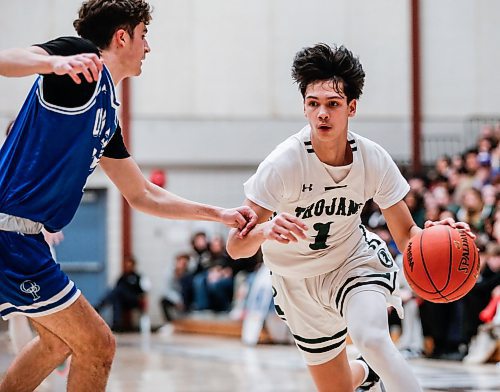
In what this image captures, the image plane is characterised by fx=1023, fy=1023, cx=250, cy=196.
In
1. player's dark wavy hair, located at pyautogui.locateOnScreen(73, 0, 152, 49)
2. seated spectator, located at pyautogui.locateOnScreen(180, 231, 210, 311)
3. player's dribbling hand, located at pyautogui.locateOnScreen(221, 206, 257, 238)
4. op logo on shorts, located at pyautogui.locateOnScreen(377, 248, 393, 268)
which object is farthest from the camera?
seated spectator, located at pyautogui.locateOnScreen(180, 231, 210, 311)

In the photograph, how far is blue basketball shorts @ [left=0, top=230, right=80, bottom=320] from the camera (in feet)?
14.3

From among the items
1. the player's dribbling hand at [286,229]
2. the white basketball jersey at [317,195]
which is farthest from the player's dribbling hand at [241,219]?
the player's dribbling hand at [286,229]

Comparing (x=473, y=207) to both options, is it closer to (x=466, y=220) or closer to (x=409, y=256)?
(x=466, y=220)

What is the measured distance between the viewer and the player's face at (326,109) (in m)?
5.11

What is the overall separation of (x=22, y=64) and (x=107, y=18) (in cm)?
81

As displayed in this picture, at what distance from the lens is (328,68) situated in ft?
17.0

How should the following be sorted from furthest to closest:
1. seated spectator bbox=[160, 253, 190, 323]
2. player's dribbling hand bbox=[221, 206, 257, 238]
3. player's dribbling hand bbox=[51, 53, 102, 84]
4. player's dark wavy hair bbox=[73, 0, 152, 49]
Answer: seated spectator bbox=[160, 253, 190, 323] < player's dribbling hand bbox=[221, 206, 257, 238] < player's dark wavy hair bbox=[73, 0, 152, 49] < player's dribbling hand bbox=[51, 53, 102, 84]

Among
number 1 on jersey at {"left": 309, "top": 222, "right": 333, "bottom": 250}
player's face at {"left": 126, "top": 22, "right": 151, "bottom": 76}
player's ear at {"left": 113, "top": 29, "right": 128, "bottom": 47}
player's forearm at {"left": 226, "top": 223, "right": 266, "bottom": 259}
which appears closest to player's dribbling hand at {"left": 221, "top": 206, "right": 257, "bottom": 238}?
player's forearm at {"left": 226, "top": 223, "right": 266, "bottom": 259}

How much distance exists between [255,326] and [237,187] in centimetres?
496

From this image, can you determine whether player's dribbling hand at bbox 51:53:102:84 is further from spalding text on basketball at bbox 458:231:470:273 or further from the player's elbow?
spalding text on basketball at bbox 458:231:470:273

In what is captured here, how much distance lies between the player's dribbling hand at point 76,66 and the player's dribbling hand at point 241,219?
1.15 m

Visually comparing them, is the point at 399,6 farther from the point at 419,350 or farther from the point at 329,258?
the point at 329,258

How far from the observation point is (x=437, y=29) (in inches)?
750

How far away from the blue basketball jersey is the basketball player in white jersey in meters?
0.89
